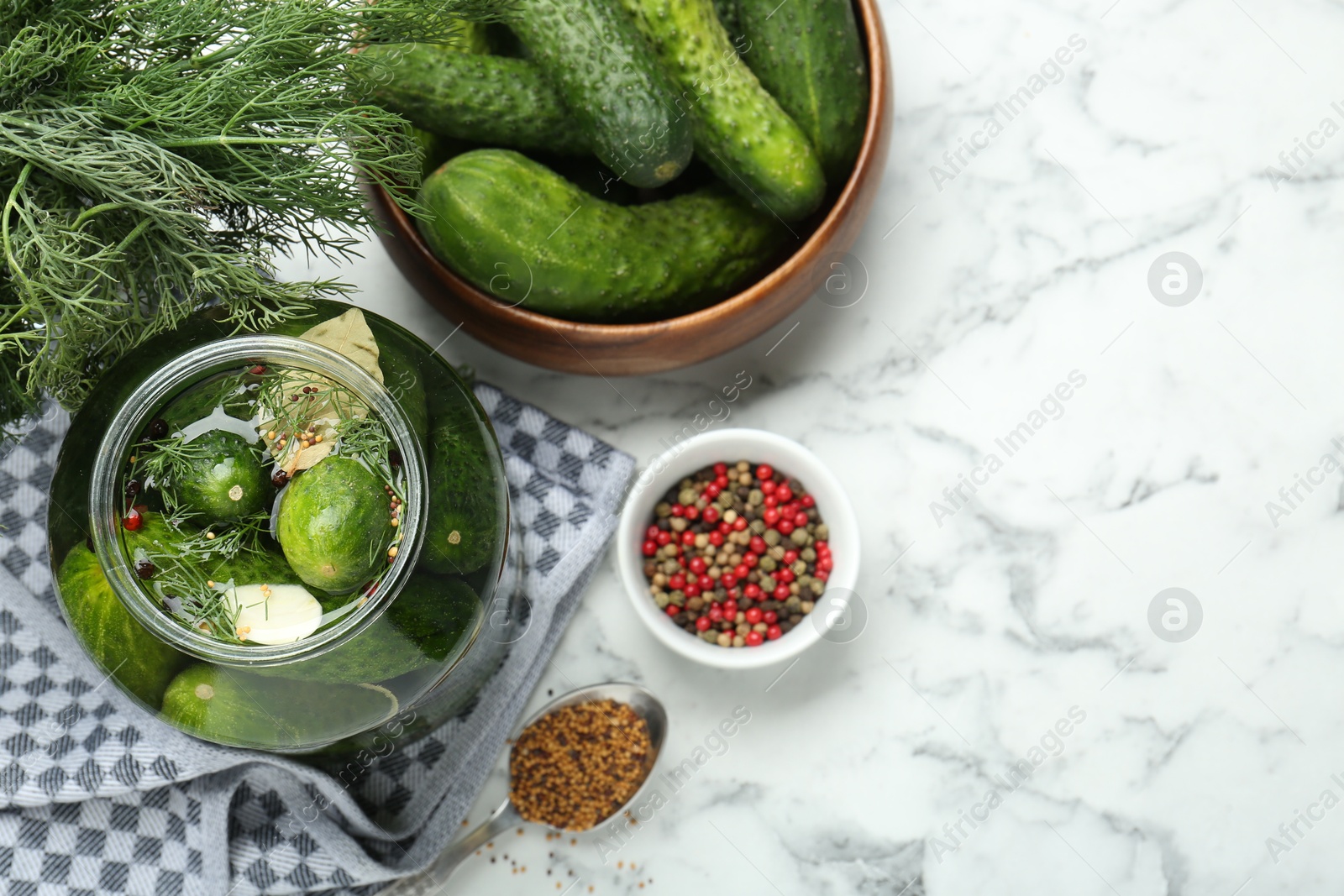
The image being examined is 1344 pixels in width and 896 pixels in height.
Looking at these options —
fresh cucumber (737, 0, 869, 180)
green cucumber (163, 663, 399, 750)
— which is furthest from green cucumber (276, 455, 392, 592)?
fresh cucumber (737, 0, 869, 180)

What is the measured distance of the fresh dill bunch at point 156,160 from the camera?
2.41ft

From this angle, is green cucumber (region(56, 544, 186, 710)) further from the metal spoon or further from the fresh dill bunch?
the metal spoon

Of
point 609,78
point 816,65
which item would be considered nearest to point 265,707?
point 609,78

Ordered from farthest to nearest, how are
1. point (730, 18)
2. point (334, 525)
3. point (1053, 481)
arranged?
point (1053, 481)
point (730, 18)
point (334, 525)

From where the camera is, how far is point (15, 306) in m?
0.76

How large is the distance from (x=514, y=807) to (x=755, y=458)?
455 millimetres

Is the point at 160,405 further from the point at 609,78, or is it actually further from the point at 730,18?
the point at 730,18

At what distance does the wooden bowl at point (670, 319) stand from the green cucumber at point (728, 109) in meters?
0.05

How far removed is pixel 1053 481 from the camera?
114cm

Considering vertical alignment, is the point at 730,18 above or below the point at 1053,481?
above

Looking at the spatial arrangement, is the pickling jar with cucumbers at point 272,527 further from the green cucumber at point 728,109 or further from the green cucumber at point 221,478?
the green cucumber at point 728,109

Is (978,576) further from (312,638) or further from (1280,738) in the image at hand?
(312,638)

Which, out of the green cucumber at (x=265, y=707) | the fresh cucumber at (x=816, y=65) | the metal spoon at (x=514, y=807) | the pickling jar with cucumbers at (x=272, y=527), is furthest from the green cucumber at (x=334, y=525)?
the fresh cucumber at (x=816, y=65)

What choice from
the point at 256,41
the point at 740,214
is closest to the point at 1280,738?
the point at 740,214
